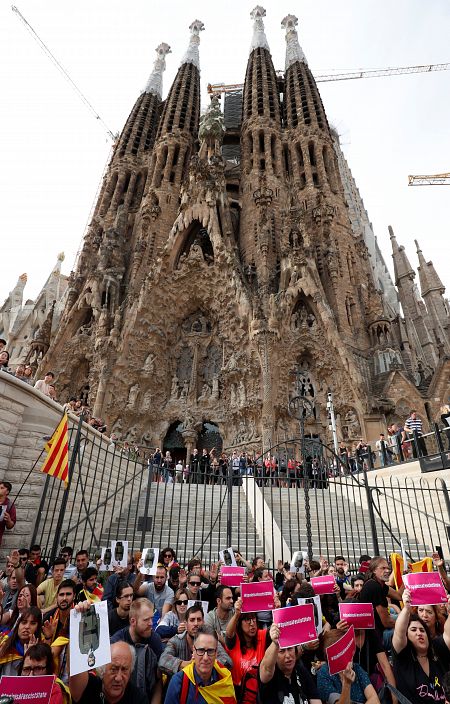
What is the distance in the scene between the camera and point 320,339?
1784cm

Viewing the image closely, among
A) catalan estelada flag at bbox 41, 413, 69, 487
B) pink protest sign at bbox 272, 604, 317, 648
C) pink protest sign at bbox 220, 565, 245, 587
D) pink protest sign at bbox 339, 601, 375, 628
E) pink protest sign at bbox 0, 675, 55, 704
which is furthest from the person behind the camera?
catalan estelada flag at bbox 41, 413, 69, 487

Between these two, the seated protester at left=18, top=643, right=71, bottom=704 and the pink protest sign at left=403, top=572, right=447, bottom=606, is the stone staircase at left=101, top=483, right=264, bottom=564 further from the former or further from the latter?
the seated protester at left=18, top=643, right=71, bottom=704

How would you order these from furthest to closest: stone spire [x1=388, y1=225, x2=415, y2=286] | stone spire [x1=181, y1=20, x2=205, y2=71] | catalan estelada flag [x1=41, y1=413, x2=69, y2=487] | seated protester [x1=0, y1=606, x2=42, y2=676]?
1. stone spire [x1=181, y1=20, x2=205, y2=71]
2. stone spire [x1=388, y1=225, x2=415, y2=286]
3. catalan estelada flag [x1=41, y1=413, x2=69, y2=487]
4. seated protester [x1=0, y1=606, x2=42, y2=676]

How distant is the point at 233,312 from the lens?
19031 mm

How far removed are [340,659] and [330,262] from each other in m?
20.2

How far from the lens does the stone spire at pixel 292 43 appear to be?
34719 mm

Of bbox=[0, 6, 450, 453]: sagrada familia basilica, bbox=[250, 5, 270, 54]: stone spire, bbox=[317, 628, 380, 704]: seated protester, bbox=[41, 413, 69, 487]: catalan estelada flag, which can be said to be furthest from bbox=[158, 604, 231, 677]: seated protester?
bbox=[250, 5, 270, 54]: stone spire

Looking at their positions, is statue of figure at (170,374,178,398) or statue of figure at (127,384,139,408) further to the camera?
statue of figure at (170,374,178,398)

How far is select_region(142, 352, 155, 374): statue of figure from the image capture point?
18875 mm

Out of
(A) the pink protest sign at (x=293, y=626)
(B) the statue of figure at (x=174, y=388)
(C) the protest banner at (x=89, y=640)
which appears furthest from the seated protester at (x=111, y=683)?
(B) the statue of figure at (x=174, y=388)

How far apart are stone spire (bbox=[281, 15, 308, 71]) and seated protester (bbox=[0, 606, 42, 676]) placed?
42580mm

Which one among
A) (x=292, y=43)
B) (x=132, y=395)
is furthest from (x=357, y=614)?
(x=292, y=43)

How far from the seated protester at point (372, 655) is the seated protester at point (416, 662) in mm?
317

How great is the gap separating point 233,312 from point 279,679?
1715 centimetres
